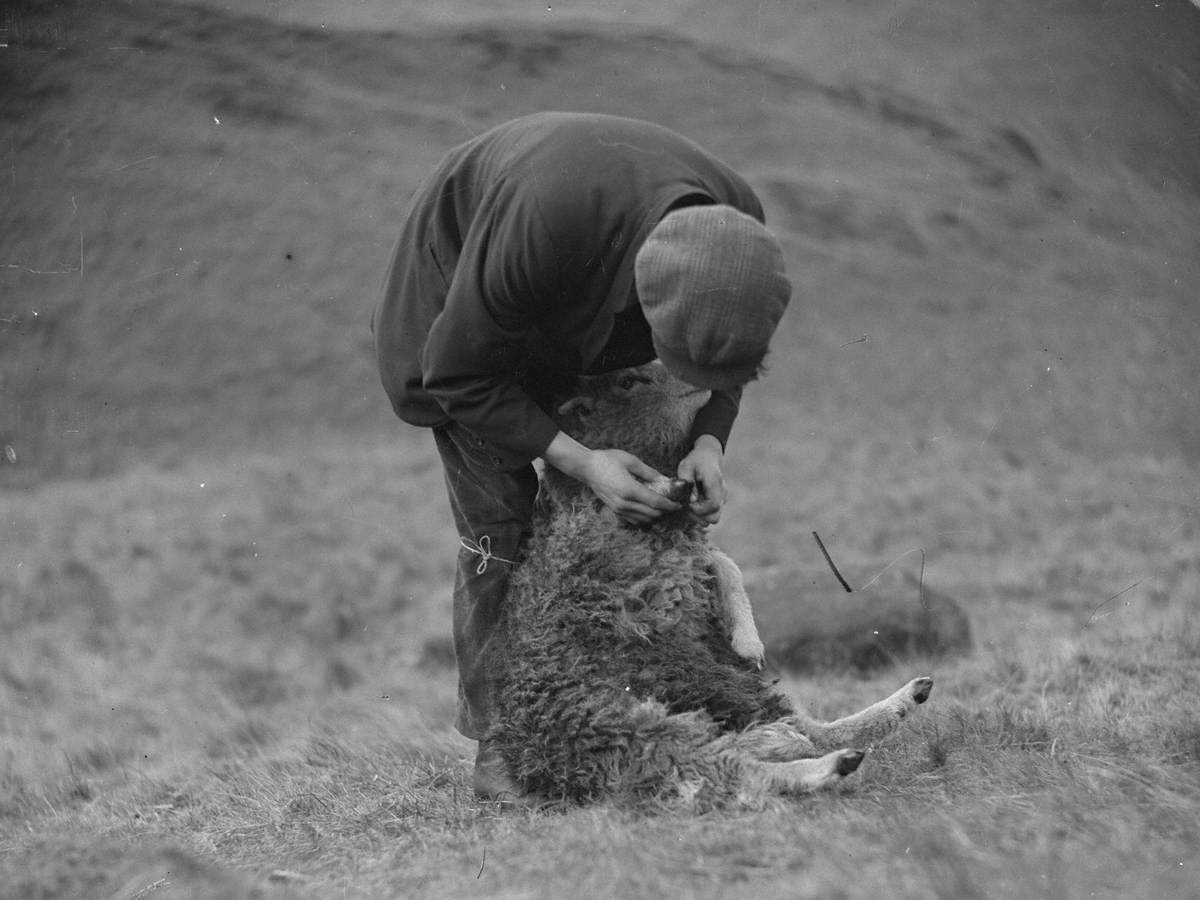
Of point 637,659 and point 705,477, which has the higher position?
point 705,477

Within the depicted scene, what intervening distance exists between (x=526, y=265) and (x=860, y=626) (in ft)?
14.9

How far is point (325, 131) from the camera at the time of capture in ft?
39.3

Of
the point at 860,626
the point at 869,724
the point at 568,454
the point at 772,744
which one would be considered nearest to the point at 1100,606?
the point at 860,626

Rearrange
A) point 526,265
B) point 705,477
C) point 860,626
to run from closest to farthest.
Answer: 1. point 526,265
2. point 705,477
3. point 860,626

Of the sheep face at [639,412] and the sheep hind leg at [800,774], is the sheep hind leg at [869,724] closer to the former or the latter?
the sheep hind leg at [800,774]

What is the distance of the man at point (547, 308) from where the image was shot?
3.43m

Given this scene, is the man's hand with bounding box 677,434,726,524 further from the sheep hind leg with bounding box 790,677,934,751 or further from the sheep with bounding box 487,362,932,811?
the sheep hind leg with bounding box 790,677,934,751

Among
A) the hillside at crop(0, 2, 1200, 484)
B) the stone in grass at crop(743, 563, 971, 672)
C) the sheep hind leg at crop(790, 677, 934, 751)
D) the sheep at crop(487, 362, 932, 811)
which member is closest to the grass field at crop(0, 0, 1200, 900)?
the hillside at crop(0, 2, 1200, 484)

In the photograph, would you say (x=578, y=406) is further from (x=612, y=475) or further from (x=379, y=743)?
(x=379, y=743)

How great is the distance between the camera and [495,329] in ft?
12.6

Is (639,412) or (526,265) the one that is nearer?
(526,265)

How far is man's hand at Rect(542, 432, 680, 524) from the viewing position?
157 inches

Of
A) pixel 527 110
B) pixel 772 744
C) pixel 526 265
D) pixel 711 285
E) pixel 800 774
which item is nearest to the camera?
pixel 711 285

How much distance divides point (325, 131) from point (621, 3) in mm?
3471
